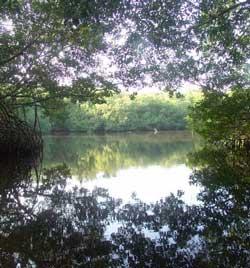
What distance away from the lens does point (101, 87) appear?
47.0 feet

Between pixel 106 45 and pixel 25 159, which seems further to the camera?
pixel 25 159

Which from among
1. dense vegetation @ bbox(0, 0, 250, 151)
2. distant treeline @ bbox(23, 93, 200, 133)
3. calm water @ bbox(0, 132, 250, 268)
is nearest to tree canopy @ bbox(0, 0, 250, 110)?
dense vegetation @ bbox(0, 0, 250, 151)

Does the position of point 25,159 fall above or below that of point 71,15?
below

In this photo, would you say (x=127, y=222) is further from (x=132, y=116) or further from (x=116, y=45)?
(x=132, y=116)

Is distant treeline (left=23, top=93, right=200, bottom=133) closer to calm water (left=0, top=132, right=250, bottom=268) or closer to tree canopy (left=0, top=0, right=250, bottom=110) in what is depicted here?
tree canopy (left=0, top=0, right=250, bottom=110)

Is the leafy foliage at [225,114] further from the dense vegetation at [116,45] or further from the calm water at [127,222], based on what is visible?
the calm water at [127,222]

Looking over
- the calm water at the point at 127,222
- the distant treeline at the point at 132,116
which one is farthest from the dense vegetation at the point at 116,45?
the distant treeline at the point at 132,116

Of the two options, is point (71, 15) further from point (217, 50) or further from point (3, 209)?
point (217, 50)

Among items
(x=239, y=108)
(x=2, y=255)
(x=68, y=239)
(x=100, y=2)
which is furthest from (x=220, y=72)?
(x=2, y=255)

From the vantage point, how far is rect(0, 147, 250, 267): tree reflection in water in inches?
157

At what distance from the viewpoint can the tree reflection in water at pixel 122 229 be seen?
13.1ft

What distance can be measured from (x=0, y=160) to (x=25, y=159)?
1.13m

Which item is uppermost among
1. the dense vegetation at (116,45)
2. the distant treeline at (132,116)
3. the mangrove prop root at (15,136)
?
the dense vegetation at (116,45)

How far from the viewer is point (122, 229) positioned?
516 cm
